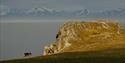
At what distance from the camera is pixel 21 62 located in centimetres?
6306

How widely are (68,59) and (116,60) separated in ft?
26.6

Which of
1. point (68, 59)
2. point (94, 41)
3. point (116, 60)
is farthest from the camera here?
point (94, 41)

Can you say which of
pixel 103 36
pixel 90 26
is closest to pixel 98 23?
pixel 90 26

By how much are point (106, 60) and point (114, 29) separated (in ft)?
236

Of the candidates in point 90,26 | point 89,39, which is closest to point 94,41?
point 89,39

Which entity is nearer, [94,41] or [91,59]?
[91,59]

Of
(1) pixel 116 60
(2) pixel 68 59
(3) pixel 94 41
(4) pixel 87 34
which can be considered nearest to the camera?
(1) pixel 116 60

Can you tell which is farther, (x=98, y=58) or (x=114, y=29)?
(x=114, y=29)

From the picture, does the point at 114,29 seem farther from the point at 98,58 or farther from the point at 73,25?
the point at 98,58

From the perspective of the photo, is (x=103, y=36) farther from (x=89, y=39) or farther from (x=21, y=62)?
(x=21, y=62)

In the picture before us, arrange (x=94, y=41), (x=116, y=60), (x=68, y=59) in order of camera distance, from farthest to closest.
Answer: (x=94, y=41) → (x=68, y=59) → (x=116, y=60)

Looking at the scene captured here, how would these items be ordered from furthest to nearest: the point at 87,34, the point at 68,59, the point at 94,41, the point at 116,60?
the point at 87,34 → the point at 94,41 → the point at 68,59 → the point at 116,60

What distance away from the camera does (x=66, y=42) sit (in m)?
120

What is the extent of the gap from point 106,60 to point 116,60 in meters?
1.48
